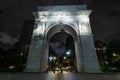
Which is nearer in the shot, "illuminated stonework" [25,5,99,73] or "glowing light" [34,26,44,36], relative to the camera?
"illuminated stonework" [25,5,99,73]

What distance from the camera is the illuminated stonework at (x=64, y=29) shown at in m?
24.9

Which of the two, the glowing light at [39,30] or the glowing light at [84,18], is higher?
the glowing light at [84,18]

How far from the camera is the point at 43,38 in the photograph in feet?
88.5

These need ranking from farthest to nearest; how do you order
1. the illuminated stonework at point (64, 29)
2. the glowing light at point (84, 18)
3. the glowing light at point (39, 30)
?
1. the glowing light at point (84, 18)
2. the glowing light at point (39, 30)
3. the illuminated stonework at point (64, 29)

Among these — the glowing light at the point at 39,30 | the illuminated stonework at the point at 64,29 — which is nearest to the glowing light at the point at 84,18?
the illuminated stonework at the point at 64,29

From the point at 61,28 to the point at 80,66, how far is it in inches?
357

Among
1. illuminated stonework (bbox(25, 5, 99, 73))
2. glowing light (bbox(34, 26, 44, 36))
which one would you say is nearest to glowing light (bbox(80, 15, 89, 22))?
illuminated stonework (bbox(25, 5, 99, 73))

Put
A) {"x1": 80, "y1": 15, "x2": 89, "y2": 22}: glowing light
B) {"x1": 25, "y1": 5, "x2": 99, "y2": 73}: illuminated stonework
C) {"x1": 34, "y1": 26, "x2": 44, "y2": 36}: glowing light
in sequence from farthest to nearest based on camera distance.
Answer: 1. {"x1": 80, "y1": 15, "x2": 89, "y2": 22}: glowing light
2. {"x1": 34, "y1": 26, "x2": 44, "y2": 36}: glowing light
3. {"x1": 25, "y1": 5, "x2": 99, "y2": 73}: illuminated stonework

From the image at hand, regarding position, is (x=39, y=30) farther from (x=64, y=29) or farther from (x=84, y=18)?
(x=84, y=18)

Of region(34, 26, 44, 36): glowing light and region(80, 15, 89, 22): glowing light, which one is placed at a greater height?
region(80, 15, 89, 22): glowing light

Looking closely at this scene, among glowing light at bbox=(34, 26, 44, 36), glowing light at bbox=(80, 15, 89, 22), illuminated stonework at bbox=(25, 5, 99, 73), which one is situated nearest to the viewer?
illuminated stonework at bbox=(25, 5, 99, 73)

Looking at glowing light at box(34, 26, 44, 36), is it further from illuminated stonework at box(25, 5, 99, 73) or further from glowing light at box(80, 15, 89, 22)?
glowing light at box(80, 15, 89, 22)

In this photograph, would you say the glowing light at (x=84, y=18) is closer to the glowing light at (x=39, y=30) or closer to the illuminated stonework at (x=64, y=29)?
the illuminated stonework at (x=64, y=29)

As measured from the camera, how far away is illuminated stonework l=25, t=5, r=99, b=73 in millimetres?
24938
